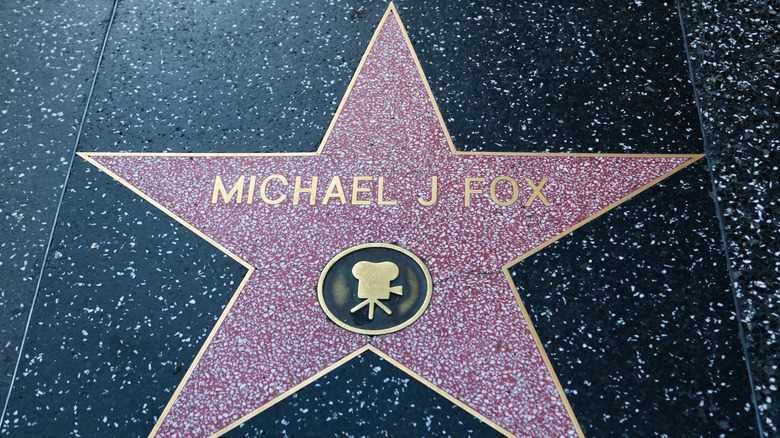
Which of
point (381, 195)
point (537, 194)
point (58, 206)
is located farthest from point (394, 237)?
point (58, 206)

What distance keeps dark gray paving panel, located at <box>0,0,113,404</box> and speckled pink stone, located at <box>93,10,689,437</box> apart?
17 centimetres

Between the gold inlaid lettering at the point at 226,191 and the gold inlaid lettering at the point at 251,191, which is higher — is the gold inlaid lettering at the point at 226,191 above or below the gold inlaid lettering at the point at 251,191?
below

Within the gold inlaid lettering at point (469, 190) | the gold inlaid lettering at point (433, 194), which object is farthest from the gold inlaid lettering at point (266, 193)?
the gold inlaid lettering at point (469, 190)

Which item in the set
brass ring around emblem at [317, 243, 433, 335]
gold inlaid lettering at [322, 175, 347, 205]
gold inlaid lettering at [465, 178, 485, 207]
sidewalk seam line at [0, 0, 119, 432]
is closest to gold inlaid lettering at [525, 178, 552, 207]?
gold inlaid lettering at [465, 178, 485, 207]

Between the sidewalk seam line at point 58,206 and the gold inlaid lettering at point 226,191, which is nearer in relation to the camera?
the sidewalk seam line at point 58,206

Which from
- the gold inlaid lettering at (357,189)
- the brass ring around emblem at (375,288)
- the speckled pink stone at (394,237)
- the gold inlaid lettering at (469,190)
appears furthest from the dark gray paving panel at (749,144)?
the gold inlaid lettering at (357,189)

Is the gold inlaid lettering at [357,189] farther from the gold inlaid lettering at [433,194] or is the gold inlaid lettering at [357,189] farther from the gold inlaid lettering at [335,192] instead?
the gold inlaid lettering at [433,194]

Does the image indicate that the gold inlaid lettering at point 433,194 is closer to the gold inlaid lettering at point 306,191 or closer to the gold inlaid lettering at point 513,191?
the gold inlaid lettering at point 513,191

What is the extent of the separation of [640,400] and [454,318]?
389 mm

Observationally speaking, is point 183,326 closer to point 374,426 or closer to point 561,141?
point 374,426

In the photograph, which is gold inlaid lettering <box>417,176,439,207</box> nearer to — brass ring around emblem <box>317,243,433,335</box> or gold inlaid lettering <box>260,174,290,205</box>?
brass ring around emblem <box>317,243,433,335</box>

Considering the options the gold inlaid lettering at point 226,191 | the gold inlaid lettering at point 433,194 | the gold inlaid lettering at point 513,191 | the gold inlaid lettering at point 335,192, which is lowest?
the gold inlaid lettering at point 226,191

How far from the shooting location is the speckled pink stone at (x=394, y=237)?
1173 mm

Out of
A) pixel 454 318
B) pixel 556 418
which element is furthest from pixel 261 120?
pixel 556 418
